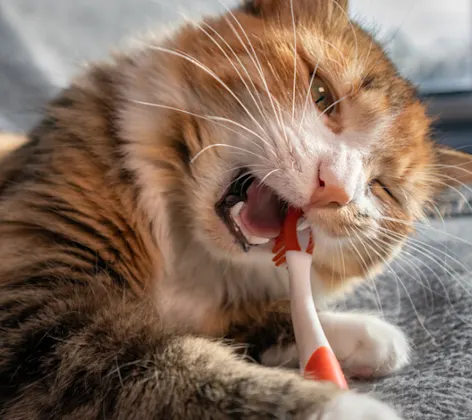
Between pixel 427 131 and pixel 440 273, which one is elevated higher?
pixel 427 131

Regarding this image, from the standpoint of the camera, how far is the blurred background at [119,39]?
2.11 m

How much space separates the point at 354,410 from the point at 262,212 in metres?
0.46

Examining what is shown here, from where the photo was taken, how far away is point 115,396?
74 centimetres

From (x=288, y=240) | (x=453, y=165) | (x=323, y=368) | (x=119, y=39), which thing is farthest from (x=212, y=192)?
(x=119, y=39)

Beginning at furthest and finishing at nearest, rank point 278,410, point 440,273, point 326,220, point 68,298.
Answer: point 440,273
point 326,220
point 68,298
point 278,410

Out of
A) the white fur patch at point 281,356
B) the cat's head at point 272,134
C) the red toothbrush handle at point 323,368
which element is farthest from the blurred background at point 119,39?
the red toothbrush handle at point 323,368

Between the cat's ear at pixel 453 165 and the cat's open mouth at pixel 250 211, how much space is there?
474mm

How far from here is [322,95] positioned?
1098 mm

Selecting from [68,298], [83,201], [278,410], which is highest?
[83,201]

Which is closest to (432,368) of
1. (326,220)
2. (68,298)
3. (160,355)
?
(326,220)

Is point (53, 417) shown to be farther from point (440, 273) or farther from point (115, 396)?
point (440, 273)

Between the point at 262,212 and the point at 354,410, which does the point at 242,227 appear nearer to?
the point at 262,212

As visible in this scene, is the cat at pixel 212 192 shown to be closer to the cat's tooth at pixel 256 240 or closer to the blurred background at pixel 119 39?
the cat's tooth at pixel 256 240

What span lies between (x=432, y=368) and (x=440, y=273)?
0.46 m
